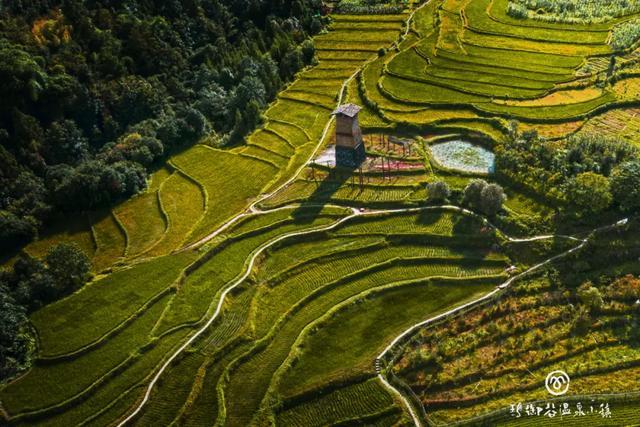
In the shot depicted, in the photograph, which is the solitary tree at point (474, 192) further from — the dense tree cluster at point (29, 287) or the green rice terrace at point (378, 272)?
the dense tree cluster at point (29, 287)

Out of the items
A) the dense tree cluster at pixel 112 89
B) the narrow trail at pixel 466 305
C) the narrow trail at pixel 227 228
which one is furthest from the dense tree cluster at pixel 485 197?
the dense tree cluster at pixel 112 89

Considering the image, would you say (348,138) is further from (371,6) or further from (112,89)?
(371,6)

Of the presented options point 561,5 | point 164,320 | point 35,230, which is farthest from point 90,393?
point 561,5

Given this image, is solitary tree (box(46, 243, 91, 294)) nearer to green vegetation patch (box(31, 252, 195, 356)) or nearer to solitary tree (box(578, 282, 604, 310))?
green vegetation patch (box(31, 252, 195, 356))

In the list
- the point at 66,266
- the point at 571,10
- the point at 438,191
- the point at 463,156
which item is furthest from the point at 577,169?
the point at 571,10

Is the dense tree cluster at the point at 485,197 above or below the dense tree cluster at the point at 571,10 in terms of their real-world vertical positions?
below

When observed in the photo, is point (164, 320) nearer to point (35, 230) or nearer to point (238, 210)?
point (238, 210)
